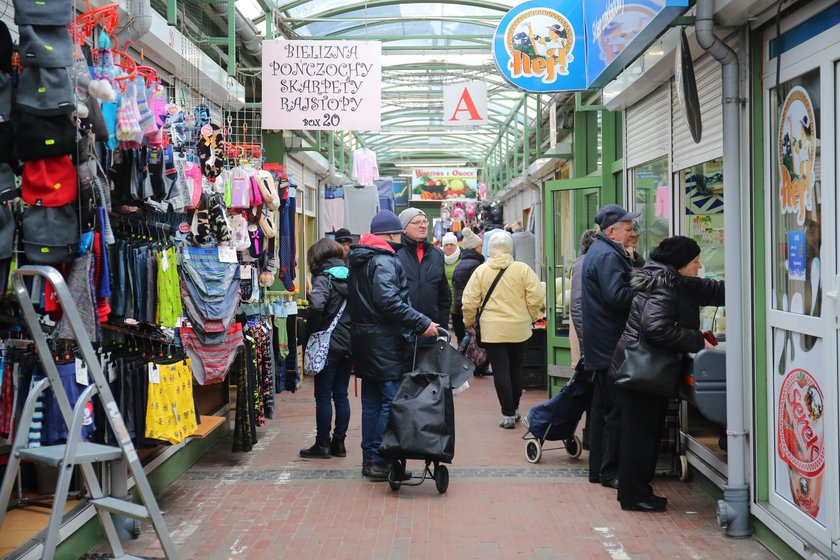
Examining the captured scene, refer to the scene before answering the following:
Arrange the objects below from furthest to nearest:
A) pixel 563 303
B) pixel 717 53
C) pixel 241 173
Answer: pixel 563 303, pixel 241 173, pixel 717 53

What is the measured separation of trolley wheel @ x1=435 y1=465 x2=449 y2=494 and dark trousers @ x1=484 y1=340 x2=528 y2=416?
7.79 feet

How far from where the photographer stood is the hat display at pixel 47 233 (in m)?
4.18

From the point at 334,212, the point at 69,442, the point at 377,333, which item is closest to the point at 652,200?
the point at 377,333

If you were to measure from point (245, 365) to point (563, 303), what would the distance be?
12.5ft

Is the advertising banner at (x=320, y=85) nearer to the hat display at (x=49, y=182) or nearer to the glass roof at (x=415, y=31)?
the glass roof at (x=415, y=31)

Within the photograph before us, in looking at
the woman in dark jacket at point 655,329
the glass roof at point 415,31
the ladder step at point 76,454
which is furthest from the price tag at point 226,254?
the glass roof at point 415,31

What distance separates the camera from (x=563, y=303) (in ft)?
33.2

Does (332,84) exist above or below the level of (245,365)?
above

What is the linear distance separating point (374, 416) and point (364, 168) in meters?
13.0

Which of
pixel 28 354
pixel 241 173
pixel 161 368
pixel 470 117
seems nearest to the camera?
pixel 28 354

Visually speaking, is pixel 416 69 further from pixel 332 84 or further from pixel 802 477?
pixel 802 477

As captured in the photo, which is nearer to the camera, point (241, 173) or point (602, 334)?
point (602, 334)

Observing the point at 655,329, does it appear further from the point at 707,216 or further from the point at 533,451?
the point at 533,451

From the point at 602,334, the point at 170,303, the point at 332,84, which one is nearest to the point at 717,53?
the point at 602,334
